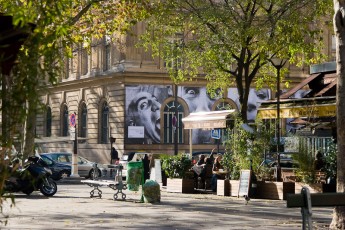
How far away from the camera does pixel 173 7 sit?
30438 millimetres

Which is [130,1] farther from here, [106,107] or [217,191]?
[106,107]

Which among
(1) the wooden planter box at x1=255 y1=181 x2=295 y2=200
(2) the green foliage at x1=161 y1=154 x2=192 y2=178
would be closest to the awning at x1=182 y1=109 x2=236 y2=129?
(2) the green foliage at x1=161 y1=154 x2=192 y2=178

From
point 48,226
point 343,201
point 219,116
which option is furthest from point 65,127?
point 343,201

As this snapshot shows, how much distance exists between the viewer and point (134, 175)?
25578 mm

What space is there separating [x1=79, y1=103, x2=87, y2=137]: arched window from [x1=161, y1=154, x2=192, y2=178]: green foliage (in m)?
32.1

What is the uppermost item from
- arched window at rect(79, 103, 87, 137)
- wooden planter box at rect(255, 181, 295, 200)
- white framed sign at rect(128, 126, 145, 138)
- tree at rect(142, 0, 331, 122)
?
tree at rect(142, 0, 331, 122)

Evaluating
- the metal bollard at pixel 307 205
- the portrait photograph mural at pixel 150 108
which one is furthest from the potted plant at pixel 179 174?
the portrait photograph mural at pixel 150 108

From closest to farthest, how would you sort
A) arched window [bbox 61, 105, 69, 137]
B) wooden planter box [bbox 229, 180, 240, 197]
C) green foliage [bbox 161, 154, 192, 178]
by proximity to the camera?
wooden planter box [bbox 229, 180, 240, 197], green foliage [bbox 161, 154, 192, 178], arched window [bbox 61, 105, 69, 137]

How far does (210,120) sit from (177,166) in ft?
15.2

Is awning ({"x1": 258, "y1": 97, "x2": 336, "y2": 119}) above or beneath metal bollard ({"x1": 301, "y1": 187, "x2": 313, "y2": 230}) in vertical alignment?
above

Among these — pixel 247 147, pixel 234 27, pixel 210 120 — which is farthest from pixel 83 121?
pixel 247 147

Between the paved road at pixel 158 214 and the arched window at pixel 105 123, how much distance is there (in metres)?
31.8

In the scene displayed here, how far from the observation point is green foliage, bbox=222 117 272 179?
2519cm

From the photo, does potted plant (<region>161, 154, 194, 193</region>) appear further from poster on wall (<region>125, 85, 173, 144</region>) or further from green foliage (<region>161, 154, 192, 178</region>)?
poster on wall (<region>125, 85, 173, 144</region>)
